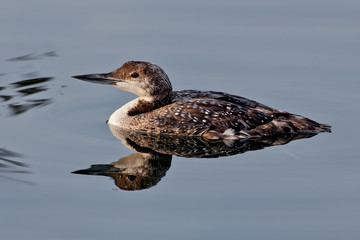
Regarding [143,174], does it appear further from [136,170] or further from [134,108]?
[134,108]

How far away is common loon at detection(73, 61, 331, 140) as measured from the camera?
8.77 metres

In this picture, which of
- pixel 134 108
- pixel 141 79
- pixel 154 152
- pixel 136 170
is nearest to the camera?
pixel 136 170

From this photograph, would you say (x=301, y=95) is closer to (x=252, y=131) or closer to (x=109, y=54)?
(x=252, y=131)

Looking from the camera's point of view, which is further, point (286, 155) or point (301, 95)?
point (301, 95)

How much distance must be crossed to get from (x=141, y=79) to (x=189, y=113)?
71 centimetres

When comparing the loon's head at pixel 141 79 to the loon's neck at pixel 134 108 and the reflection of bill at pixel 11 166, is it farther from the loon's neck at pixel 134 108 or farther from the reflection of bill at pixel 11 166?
the reflection of bill at pixel 11 166

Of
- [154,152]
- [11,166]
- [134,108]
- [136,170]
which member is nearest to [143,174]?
[136,170]

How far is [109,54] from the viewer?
10.9 m

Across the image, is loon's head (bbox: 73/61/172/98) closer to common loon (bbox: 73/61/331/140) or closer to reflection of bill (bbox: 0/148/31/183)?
common loon (bbox: 73/61/331/140)

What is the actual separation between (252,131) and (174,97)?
3.52 ft

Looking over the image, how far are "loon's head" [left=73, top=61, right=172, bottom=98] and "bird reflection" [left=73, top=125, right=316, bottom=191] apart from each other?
19.9 inches

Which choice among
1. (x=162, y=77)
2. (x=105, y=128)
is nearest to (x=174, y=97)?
(x=162, y=77)

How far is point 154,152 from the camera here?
8.40 m

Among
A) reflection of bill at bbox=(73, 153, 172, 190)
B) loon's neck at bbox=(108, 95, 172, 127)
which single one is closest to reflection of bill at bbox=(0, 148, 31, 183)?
reflection of bill at bbox=(73, 153, 172, 190)
